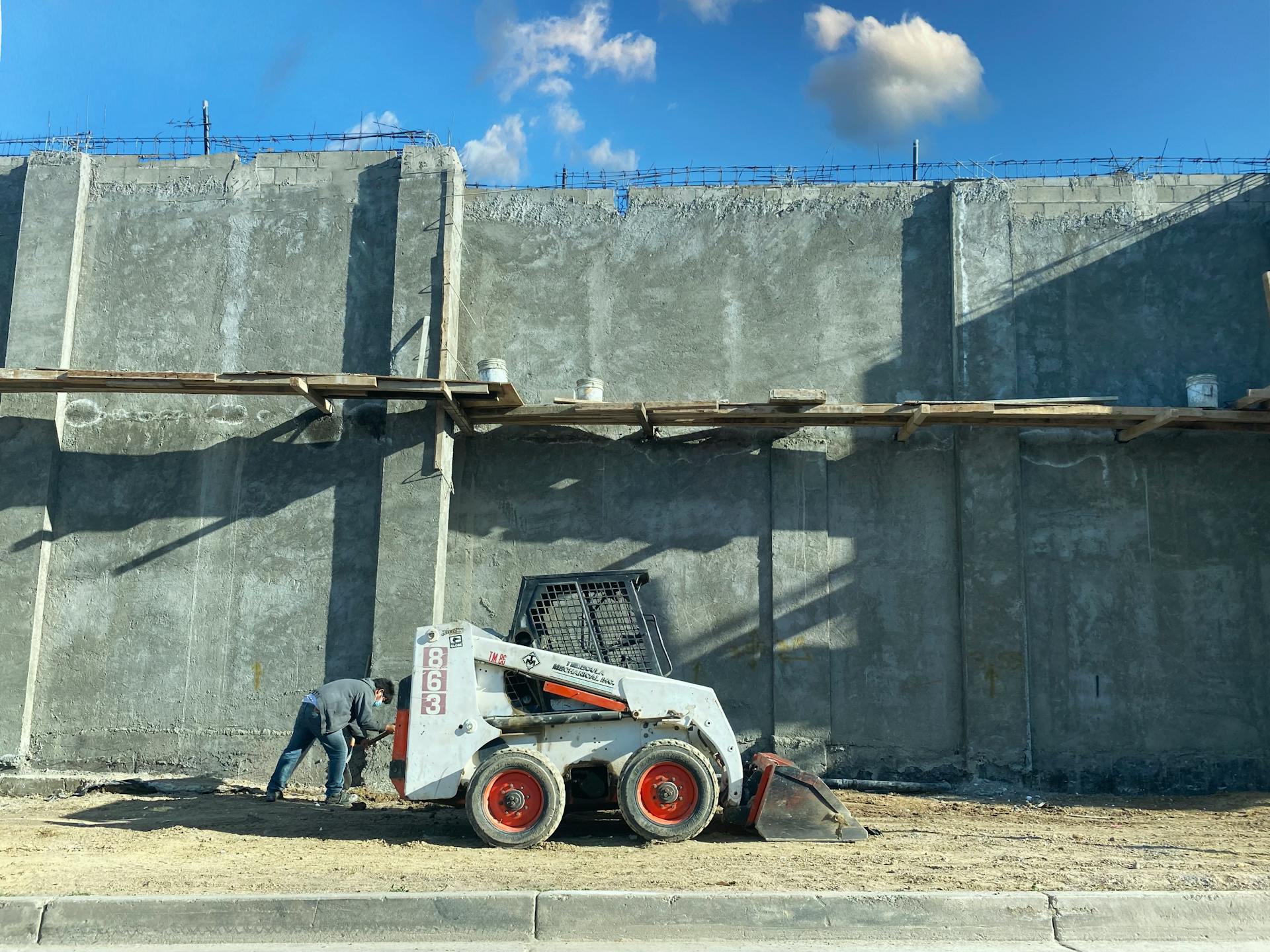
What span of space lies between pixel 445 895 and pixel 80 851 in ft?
12.4

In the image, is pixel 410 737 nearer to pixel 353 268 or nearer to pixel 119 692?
pixel 119 692

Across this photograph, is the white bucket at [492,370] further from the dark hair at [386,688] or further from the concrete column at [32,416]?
the concrete column at [32,416]

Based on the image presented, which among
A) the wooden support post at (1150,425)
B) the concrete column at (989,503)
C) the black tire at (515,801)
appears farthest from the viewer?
the concrete column at (989,503)

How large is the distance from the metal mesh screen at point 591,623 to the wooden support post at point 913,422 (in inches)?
165

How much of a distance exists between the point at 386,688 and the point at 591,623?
2595mm

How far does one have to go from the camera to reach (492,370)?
1200cm

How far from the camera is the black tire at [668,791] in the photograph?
8469 millimetres

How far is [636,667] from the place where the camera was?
30.0ft

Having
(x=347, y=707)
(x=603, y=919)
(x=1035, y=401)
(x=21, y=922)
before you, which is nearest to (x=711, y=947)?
(x=603, y=919)

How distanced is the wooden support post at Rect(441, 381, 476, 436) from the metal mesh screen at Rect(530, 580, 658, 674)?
3.20 meters

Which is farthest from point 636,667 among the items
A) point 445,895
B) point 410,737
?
point 445,895

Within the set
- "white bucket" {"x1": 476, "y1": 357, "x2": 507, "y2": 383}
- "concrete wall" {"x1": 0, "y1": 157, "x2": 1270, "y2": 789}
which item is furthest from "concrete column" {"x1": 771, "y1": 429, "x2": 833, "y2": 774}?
"white bucket" {"x1": 476, "y1": 357, "x2": 507, "y2": 383}

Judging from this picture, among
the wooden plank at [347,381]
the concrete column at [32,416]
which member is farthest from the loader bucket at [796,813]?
the concrete column at [32,416]

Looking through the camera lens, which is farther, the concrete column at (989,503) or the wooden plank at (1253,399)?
the concrete column at (989,503)
